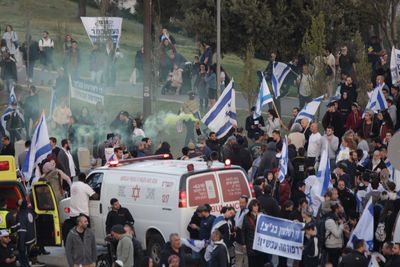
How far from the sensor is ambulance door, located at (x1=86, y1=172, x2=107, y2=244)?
2403cm

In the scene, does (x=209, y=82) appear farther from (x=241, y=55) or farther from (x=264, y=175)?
(x=264, y=175)

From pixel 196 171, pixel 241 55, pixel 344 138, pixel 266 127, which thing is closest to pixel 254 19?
pixel 241 55

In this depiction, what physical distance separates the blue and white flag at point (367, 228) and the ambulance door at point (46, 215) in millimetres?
6200

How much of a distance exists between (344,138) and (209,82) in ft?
37.6

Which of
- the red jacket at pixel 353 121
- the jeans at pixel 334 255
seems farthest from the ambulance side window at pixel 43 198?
the red jacket at pixel 353 121

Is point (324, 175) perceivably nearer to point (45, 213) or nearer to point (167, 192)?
point (167, 192)

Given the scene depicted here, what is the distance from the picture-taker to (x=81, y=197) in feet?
78.9

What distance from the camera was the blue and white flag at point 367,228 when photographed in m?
20.1

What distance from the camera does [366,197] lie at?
73.0 ft

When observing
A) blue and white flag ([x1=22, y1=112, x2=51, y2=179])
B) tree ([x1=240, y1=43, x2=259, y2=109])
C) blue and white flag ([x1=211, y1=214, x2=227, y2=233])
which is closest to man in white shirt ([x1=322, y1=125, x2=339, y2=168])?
blue and white flag ([x1=22, y1=112, x2=51, y2=179])

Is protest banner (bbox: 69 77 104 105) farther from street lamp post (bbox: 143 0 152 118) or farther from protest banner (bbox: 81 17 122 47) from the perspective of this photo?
protest banner (bbox: 81 17 122 47)

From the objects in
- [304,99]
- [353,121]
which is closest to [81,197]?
[353,121]

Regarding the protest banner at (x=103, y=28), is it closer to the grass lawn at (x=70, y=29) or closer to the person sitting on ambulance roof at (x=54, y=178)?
the grass lawn at (x=70, y=29)

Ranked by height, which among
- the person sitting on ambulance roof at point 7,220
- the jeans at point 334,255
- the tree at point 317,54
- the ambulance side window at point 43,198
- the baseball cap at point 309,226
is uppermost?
the tree at point 317,54
